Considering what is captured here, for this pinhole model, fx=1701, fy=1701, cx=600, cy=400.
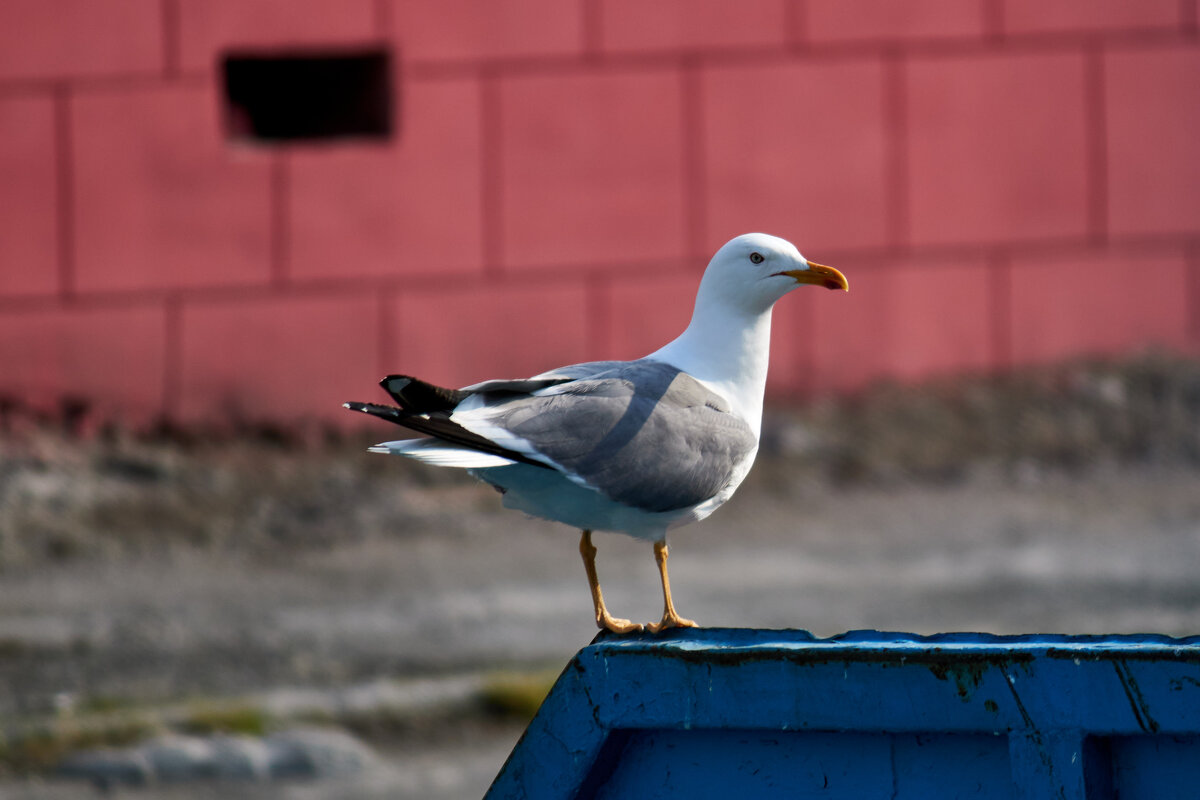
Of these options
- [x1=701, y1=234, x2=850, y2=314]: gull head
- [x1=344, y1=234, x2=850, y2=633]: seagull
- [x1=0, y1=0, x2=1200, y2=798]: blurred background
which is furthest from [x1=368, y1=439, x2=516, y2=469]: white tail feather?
[x1=0, y1=0, x2=1200, y2=798]: blurred background

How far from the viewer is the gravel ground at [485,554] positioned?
6.52 meters

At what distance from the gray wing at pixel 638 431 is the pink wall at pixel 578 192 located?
6272 millimetres

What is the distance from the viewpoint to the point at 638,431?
306cm

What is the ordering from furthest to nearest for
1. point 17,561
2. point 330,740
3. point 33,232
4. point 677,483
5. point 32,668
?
point 33,232, point 17,561, point 32,668, point 330,740, point 677,483

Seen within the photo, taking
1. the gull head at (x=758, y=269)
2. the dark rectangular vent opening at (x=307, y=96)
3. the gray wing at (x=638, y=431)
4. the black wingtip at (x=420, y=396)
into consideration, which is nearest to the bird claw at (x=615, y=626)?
the gray wing at (x=638, y=431)

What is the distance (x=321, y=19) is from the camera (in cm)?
922

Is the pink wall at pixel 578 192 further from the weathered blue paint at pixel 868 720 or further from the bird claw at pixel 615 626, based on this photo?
the weathered blue paint at pixel 868 720

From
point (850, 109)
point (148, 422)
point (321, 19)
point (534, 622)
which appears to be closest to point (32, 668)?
point (534, 622)

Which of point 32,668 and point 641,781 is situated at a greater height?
point 641,781

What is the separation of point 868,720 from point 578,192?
7156 mm

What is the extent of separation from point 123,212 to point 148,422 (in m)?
1.14

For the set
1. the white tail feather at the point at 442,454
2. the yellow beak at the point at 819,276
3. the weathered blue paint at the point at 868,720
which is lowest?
the weathered blue paint at the point at 868,720

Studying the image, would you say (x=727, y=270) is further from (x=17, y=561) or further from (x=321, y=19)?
(x=321, y=19)

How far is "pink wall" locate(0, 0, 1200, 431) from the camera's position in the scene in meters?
9.14
